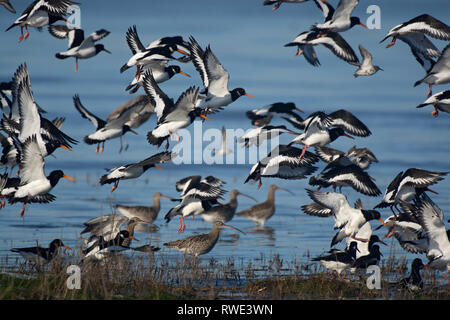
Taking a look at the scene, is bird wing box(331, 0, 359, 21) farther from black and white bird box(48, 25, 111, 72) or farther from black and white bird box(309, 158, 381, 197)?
black and white bird box(48, 25, 111, 72)

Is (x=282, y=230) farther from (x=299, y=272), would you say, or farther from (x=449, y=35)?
(x=449, y=35)

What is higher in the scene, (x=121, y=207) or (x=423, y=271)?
(x=121, y=207)

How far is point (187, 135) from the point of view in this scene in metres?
17.9

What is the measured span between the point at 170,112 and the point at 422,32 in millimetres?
4836

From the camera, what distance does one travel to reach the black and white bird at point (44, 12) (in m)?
13.4

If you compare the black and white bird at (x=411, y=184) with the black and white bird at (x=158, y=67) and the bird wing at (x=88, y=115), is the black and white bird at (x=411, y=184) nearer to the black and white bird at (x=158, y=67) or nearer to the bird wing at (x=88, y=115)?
the black and white bird at (x=158, y=67)

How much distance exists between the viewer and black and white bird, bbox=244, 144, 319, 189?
38.8 feet

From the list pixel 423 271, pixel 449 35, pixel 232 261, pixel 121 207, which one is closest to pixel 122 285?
pixel 232 261

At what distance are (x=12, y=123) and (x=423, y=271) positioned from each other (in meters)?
6.23

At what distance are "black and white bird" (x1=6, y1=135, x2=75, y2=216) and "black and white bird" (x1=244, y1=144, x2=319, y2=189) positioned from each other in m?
3.47

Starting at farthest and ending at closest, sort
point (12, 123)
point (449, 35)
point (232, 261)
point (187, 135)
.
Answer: point (187, 135)
point (449, 35)
point (12, 123)
point (232, 261)

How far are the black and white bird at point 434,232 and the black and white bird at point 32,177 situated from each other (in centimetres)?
455

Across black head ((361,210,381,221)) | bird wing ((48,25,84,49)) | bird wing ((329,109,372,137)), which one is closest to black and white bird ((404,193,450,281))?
black head ((361,210,381,221))

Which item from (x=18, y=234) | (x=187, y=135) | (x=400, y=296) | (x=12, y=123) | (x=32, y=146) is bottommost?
(x=400, y=296)
